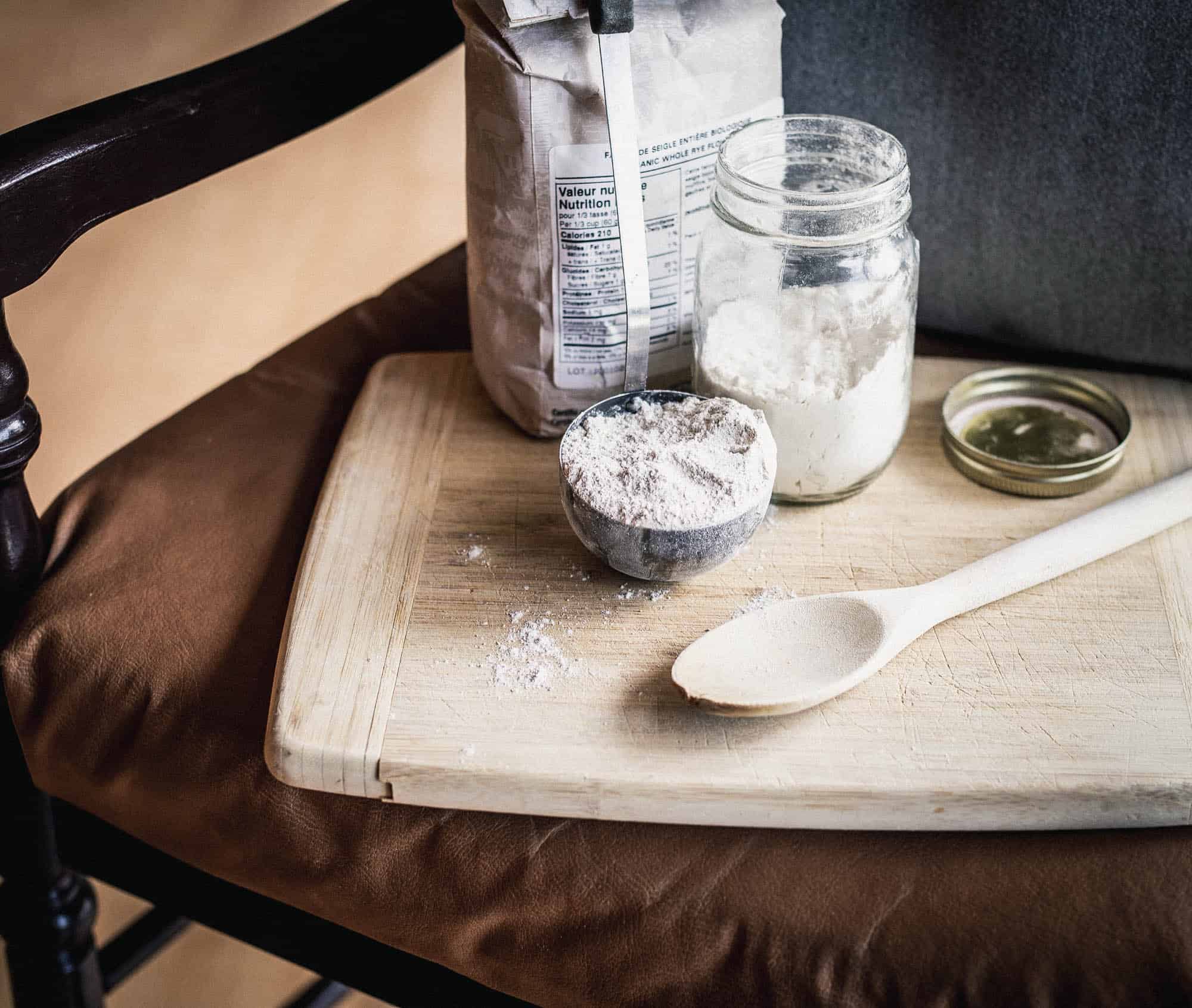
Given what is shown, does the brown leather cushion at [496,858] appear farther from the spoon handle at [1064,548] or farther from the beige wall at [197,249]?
the beige wall at [197,249]

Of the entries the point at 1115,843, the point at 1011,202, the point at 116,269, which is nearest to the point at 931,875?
the point at 1115,843

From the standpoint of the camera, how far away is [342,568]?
0.61 metres

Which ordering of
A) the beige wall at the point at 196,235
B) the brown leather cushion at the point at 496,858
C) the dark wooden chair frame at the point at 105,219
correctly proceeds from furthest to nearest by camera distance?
the beige wall at the point at 196,235 < the dark wooden chair frame at the point at 105,219 < the brown leather cushion at the point at 496,858

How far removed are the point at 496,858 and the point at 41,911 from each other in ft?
1.20

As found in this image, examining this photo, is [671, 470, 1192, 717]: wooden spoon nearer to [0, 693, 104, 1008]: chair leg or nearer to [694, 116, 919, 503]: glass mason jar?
[694, 116, 919, 503]: glass mason jar

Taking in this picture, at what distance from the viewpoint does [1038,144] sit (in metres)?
0.70

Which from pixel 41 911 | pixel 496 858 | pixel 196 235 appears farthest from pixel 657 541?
pixel 196 235

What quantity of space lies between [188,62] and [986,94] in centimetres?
67

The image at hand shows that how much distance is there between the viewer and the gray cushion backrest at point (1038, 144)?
2.17ft

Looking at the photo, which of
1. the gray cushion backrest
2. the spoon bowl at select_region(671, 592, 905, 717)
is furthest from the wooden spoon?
the gray cushion backrest

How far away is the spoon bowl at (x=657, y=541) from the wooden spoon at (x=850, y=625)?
0.04 metres

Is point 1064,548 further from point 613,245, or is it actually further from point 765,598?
point 613,245

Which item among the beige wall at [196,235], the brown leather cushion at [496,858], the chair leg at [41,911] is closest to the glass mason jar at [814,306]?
the brown leather cushion at [496,858]

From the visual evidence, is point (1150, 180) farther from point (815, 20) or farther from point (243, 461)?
point (243, 461)
